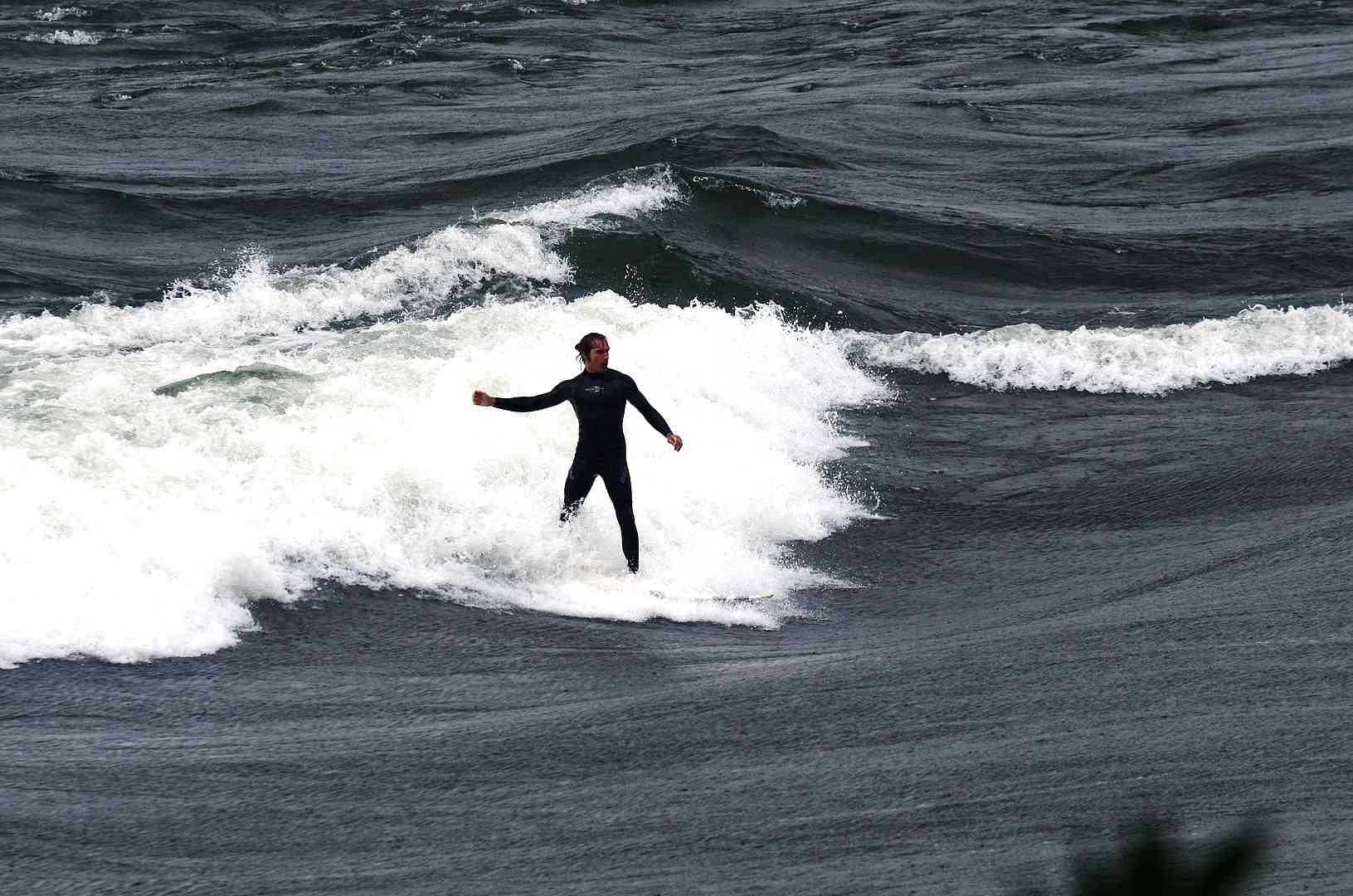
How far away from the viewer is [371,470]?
36.4 ft

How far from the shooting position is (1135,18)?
3641cm

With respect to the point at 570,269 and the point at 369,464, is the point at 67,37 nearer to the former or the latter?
the point at 570,269

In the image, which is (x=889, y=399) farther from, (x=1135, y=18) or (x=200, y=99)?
(x=1135, y=18)

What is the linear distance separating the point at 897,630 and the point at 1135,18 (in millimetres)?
30537

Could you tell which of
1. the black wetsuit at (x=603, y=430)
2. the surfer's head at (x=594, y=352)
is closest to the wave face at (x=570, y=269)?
the black wetsuit at (x=603, y=430)

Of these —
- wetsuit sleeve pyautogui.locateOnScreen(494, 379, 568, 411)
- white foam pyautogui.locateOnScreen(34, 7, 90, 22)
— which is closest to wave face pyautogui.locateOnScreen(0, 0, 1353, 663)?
white foam pyautogui.locateOnScreen(34, 7, 90, 22)

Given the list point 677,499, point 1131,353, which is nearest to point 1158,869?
point 677,499

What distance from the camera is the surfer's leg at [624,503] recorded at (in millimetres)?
10148

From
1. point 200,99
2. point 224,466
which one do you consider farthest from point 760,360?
point 200,99

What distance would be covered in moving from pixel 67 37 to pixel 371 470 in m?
26.9

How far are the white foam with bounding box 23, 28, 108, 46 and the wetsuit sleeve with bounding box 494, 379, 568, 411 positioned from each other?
89.6 feet

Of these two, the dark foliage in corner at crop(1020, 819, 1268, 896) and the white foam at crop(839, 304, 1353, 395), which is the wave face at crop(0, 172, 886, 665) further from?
the dark foliage in corner at crop(1020, 819, 1268, 896)

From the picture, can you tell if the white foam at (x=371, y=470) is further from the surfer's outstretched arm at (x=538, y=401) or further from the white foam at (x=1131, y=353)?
the white foam at (x=1131, y=353)

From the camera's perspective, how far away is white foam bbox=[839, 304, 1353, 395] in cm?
1562
